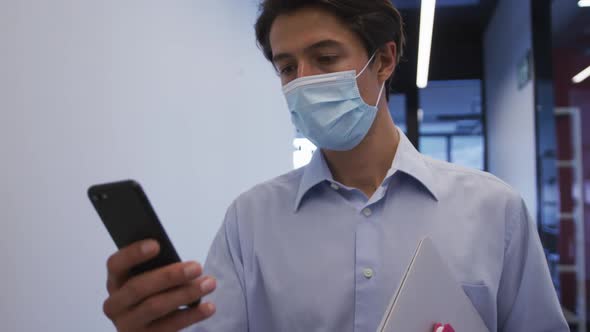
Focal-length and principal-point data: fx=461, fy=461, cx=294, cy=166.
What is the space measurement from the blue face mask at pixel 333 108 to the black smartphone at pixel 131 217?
24.4 inches

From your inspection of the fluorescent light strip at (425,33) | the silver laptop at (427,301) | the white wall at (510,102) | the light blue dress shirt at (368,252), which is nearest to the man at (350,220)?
the light blue dress shirt at (368,252)

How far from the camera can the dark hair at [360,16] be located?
114cm

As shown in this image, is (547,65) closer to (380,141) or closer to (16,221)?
(380,141)

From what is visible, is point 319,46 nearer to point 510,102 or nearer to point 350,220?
point 350,220

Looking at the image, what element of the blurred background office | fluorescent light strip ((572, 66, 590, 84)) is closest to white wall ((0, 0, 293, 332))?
the blurred background office

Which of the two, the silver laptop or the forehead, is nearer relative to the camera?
the silver laptop

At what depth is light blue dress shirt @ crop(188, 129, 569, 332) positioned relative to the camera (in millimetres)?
1016

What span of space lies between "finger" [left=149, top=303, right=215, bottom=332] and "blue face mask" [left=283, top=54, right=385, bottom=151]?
0.62 metres

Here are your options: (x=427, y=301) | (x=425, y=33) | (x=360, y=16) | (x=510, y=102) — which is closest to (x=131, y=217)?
(x=427, y=301)

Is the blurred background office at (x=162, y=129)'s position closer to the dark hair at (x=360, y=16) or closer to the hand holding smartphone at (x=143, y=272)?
the dark hair at (x=360, y=16)

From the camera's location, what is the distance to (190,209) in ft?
6.04

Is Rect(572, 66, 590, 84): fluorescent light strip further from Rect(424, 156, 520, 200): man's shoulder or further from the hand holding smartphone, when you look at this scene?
the hand holding smartphone

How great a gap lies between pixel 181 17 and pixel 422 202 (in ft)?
4.10

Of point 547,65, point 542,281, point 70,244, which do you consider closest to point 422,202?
point 542,281
